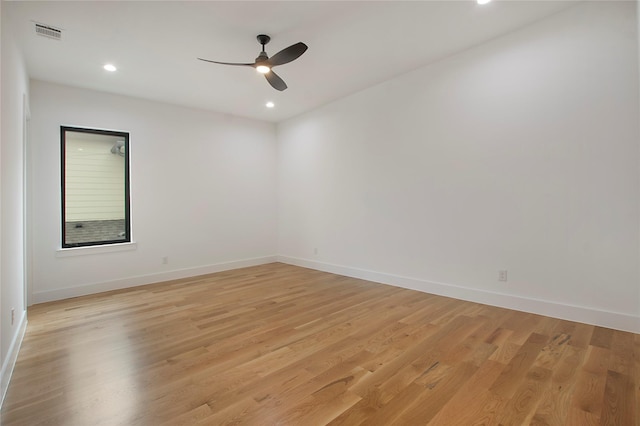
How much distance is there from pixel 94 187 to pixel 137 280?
4.97 feet

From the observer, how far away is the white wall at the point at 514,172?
2885mm

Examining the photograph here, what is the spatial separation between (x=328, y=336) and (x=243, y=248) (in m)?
3.62

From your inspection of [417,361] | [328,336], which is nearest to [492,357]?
[417,361]

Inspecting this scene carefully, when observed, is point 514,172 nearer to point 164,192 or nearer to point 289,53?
point 289,53

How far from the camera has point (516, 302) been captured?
344 centimetres

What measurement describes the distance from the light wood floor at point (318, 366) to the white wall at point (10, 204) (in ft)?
0.64

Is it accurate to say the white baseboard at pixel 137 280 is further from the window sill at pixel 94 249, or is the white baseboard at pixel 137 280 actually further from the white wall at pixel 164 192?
the window sill at pixel 94 249

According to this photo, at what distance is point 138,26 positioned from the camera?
117 inches

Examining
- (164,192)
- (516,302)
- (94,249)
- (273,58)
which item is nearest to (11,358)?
(94,249)

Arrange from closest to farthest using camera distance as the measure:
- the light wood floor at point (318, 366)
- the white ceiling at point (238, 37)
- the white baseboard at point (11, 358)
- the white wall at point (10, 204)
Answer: the light wood floor at point (318, 366) → the white baseboard at point (11, 358) → the white wall at point (10, 204) → the white ceiling at point (238, 37)

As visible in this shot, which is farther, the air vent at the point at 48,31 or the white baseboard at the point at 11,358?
the air vent at the point at 48,31

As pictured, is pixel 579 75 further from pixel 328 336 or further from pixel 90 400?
pixel 90 400

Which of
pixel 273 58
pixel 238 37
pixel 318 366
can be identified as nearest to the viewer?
pixel 318 366

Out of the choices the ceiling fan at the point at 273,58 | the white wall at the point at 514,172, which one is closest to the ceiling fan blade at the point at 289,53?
the ceiling fan at the point at 273,58
